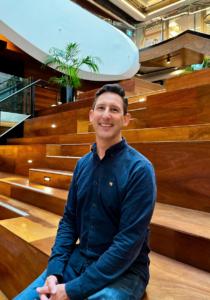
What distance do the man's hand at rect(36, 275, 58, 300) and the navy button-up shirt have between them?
0.10 ft

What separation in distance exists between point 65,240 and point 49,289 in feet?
0.67

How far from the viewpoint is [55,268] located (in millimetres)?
868

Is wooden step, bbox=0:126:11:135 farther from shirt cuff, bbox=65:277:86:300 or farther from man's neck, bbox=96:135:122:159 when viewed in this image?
shirt cuff, bbox=65:277:86:300

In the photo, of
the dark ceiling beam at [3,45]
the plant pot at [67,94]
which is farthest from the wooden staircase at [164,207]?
the dark ceiling beam at [3,45]

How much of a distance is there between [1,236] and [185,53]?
657 cm

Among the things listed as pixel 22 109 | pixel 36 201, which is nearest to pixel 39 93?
pixel 22 109

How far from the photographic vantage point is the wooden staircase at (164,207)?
1.10 meters

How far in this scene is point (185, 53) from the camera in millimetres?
6516

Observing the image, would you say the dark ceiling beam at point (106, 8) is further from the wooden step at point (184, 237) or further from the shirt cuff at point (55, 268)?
the shirt cuff at point (55, 268)

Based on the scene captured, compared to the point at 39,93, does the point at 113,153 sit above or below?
below

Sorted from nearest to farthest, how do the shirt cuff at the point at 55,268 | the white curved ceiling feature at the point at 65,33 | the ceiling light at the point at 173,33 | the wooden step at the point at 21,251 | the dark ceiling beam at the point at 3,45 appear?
the shirt cuff at the point at 55,268
the wooden step at the point at 21,251
the white curved ceiling feature at the point at 65,33
the dark ceiling beam at the point at 3,45
the ceiling light at the point at 173,33

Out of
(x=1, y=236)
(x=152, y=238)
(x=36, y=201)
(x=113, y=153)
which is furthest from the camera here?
(x=36, y=201)

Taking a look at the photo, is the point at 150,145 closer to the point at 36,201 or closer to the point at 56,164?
the point at 36,201

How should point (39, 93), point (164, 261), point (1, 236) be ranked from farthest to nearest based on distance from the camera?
point (39, 93) → point (1, 236) → point (164, 261)
